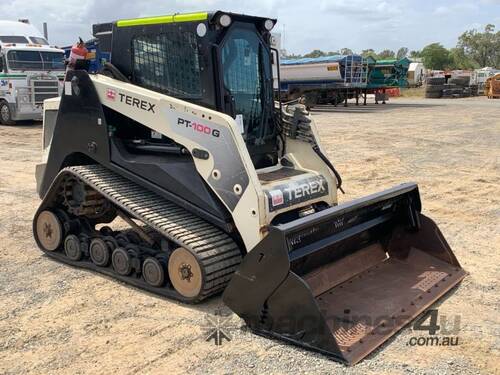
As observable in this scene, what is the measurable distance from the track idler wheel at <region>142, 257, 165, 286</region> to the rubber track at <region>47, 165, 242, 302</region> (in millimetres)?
69

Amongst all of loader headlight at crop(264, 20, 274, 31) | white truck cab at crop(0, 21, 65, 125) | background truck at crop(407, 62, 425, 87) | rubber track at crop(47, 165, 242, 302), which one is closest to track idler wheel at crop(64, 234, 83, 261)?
rubber track at crop(47, 165, 242, 302)

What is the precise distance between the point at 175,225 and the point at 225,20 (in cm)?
176

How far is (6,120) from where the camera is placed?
18391mm

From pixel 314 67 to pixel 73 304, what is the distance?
23.6 m

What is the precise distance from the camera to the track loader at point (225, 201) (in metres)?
3.84

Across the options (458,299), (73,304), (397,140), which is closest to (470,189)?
(458,299)

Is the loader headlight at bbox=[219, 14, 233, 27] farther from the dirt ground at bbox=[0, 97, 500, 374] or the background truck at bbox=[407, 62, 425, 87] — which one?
the background truck at bbox=[407, 62, 425, 87]

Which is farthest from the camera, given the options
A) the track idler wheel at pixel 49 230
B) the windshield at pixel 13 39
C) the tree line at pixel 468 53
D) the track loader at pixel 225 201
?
the tree line at pixel 468 53

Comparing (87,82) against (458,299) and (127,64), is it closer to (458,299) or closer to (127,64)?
(127,64)

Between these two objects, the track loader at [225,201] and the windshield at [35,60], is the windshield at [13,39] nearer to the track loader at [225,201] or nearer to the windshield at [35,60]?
the windshield at [35,60]

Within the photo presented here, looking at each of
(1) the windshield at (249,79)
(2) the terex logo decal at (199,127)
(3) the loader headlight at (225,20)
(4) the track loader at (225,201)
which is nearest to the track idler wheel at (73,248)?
(4) the track loader at (225,201)

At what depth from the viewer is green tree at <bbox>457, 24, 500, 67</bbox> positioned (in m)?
94.5

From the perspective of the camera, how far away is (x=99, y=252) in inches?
201

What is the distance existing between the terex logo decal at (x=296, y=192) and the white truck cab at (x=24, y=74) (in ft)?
49.0
